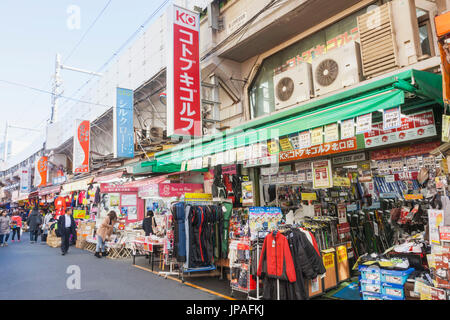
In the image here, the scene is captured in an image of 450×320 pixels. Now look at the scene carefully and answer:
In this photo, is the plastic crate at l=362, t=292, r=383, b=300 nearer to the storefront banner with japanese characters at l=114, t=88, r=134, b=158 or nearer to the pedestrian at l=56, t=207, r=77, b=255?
the storefront banner with japanese characters at l=114, t=88, r=134, b=158

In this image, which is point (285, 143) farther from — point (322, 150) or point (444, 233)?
point (444, 233)

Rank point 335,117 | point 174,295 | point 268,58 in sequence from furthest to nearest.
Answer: point 268,58 < point 174,295 < point 335,117

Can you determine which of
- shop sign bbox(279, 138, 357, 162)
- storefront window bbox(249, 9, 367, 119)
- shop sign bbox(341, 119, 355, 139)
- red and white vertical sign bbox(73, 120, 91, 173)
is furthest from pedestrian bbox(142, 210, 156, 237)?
red and white vertical sign bbox(73, 120, 91, 173)

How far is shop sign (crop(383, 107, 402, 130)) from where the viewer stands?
4574 mm

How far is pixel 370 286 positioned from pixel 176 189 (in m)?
7.10

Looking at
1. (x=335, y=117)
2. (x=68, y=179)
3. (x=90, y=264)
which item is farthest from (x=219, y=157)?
(x=68, y=179)

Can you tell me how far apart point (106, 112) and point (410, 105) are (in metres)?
15.5

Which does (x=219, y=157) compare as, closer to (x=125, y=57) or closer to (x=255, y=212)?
(x=255, y=212)

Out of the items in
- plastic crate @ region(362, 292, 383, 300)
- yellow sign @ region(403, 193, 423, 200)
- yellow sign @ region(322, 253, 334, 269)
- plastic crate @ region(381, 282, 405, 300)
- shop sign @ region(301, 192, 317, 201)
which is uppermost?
shop sign @ region(301, 192, 317, 201)

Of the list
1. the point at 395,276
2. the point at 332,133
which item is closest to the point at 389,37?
the point at 332,133

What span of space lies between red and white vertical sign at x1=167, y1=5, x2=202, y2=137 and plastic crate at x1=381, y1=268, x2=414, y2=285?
18.7 feet

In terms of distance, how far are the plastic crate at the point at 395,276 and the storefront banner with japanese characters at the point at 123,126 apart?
10.8m
